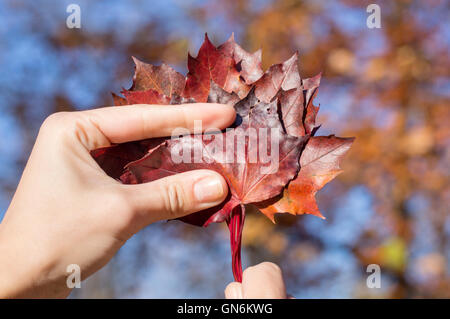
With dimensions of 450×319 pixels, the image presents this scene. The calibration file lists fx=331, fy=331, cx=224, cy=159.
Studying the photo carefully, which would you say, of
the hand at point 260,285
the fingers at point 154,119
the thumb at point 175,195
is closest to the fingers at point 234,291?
the hand at point 260,285

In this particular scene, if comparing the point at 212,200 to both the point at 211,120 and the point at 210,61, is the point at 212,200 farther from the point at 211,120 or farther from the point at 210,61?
the point at 210,61

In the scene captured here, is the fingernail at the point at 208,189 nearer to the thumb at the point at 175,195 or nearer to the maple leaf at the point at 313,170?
the thumb at the point at 175,195

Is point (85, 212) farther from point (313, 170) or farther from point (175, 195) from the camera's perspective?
point (313, 170)

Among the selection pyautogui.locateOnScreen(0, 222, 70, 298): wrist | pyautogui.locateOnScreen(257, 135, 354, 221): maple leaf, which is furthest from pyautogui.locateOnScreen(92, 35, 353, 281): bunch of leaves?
pyautogui.locateOnScreen(0, 222, 70, 298): wrist

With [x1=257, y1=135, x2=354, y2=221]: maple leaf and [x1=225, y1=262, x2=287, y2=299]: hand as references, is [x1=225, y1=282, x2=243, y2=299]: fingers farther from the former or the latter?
[x1=257, y1=135, x2=354, y2=221]: maple leaf

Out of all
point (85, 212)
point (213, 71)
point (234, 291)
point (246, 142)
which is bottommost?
point (234, 291)

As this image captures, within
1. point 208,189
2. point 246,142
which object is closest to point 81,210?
point 208,189
